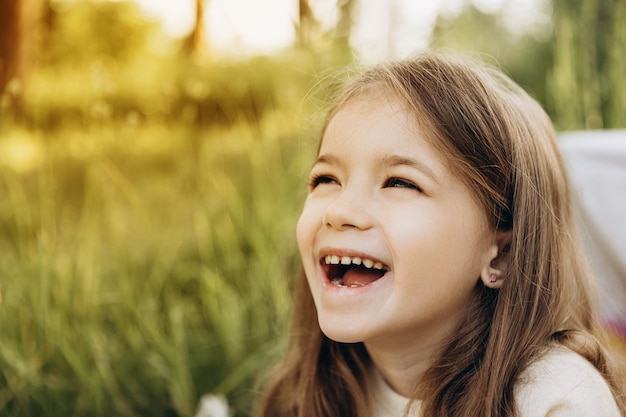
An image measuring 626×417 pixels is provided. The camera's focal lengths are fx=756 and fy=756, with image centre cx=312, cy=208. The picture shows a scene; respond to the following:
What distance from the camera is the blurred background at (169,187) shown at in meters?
2.23

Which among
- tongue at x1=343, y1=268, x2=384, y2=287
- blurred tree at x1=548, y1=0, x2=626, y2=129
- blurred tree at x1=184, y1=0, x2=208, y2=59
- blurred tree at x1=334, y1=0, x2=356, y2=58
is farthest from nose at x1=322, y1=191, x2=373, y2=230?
blurred tree at x1=184, y1=0, x2=208, y2=59

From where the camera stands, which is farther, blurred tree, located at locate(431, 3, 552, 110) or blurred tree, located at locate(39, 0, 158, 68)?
blurred tree, located at locate(431, 3, 552, 110)

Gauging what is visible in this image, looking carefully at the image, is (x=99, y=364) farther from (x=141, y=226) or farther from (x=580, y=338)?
(x=580, y=338)

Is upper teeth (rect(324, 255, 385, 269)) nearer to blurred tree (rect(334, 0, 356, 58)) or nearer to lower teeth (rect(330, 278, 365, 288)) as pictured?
lower teeth (rect(330, 278, 365, 288))

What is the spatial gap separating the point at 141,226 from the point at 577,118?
1.91 metres

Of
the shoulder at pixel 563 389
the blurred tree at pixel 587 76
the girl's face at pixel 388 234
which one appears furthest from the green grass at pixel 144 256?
the blurred tree at pixel 587 76

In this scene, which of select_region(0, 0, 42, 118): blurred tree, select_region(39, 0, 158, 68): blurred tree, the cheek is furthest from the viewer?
select_region(39, 0, 158, 68): blurred tree

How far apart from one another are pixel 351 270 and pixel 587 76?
2.17m

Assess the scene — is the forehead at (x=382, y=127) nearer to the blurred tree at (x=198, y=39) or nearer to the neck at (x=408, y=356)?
the neck at (x=408, y=356)

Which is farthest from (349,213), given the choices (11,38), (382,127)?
(11,38)

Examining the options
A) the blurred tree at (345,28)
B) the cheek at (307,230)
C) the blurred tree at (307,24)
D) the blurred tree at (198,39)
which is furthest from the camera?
the blurred tree at (198,39)

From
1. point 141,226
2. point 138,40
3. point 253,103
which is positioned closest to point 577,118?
point 253,103

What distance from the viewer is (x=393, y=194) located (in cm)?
139

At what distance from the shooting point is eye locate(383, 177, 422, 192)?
4.62 feet
